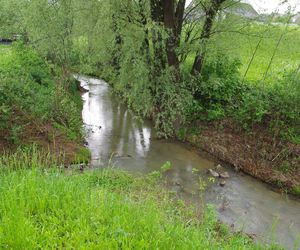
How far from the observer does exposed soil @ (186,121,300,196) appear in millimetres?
7504

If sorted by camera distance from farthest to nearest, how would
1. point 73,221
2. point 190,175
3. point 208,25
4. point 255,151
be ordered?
point 208,25 < point 255,151 < point 190,175 < point 73,221

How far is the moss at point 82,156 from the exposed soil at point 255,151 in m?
3.01

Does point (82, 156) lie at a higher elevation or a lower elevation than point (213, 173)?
lower

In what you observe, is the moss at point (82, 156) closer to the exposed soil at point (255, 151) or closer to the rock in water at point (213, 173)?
the rock in water at point (213, 173)

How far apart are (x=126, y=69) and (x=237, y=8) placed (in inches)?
143

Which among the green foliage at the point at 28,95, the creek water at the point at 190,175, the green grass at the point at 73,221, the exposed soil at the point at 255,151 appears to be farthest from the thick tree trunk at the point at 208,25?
the green grass at the point at 73,221

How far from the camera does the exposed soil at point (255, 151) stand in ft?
24.6

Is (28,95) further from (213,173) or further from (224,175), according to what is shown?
(224,175)

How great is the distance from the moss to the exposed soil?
3.01 metres

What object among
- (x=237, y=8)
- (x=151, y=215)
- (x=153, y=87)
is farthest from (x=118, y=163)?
(x=237, y=8)

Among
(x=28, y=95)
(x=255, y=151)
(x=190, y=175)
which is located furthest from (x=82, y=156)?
(x=255, y=151)

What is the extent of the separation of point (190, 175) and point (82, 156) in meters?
2.57

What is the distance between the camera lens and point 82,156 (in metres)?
7.75

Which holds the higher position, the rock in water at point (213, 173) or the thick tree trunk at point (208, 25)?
the thick tree trunk at point (208, 25)
